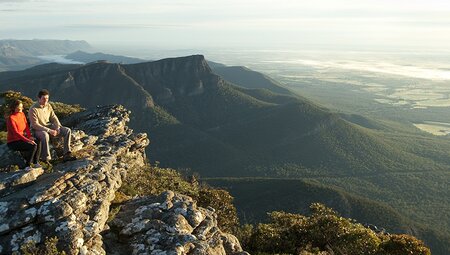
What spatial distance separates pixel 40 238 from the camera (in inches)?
622

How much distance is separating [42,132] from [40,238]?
7211 mm

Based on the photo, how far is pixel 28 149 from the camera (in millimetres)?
20641

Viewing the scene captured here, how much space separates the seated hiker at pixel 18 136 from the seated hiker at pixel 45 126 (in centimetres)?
54

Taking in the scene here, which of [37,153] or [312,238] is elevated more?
[37,153]

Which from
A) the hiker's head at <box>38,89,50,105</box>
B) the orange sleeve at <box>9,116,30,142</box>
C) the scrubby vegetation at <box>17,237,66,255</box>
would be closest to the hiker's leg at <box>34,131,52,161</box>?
the orange sleeve at <box>9,116,30,142</box>

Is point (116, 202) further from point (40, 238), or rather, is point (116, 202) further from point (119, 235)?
point (40, 238)

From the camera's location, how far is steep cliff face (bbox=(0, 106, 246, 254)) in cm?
1592

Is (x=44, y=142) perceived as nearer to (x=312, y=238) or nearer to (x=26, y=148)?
(x=26, y=148)

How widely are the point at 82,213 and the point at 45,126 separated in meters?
7.42

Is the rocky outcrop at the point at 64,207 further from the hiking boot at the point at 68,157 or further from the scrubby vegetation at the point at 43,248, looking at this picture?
the hiking boot at the point at 68,157

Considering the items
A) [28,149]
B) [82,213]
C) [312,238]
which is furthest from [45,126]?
[312,238]

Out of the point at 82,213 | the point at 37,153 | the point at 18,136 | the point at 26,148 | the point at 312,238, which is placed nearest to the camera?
the point at 82,213

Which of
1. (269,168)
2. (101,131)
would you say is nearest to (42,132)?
(101,131)

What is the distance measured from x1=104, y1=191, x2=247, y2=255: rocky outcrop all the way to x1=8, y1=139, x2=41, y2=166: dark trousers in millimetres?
5332
